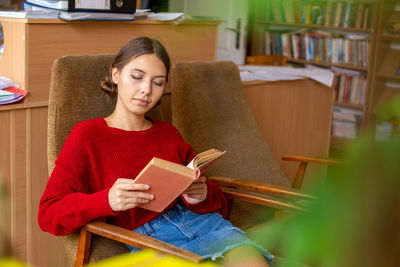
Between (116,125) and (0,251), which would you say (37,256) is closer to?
(116,125)

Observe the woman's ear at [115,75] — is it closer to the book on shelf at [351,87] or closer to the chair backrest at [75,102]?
the chair backrest at [75,102]

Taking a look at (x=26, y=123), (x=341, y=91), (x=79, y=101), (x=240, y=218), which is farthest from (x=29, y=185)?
(x=341, y=91)

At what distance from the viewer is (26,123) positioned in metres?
1.68

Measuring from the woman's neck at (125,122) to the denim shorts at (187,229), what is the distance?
0.26m

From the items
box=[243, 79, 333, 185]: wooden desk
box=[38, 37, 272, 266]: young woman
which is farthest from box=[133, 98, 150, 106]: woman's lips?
box=[243, 79, 333, 185]: wooden desk

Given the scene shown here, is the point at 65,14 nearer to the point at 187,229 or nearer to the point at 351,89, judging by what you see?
the point at 187,229

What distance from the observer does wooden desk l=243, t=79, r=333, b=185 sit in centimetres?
250

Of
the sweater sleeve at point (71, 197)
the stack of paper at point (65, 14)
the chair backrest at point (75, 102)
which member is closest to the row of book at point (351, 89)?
the stack of paper at point (65, 14)

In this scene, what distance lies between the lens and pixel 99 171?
54.6 inches

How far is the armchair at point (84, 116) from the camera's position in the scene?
52.6 inches

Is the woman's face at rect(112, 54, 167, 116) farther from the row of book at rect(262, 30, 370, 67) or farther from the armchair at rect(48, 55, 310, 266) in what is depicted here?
the row of book at rect(262, 30, 370, 67)

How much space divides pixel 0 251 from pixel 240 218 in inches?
69.5

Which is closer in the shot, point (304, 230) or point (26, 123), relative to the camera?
point (304, 230)

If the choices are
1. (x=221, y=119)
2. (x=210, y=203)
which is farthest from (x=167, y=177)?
(x=221, y=119)
